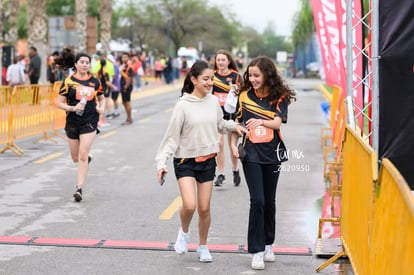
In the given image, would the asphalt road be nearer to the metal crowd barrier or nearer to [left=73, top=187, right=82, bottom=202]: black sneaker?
[left=73, top=187, right=82, bottom=202]: black sneaker

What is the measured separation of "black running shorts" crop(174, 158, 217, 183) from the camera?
7004mm

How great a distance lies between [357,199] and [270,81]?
147 centimetres

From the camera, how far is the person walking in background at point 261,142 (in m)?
6.91

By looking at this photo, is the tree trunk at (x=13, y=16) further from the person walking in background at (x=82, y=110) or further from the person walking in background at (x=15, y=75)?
the person walking in background at (x=82, y=110)

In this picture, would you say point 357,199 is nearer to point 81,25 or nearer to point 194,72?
point 194,72

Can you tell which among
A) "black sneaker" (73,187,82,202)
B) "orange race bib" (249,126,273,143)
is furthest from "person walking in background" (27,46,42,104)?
Answer: "orange race bib" (249,126,273,143)

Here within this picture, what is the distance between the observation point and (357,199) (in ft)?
19.7

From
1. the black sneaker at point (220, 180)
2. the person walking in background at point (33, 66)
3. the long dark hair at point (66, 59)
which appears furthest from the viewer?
the person walking in background at point (33, 66)

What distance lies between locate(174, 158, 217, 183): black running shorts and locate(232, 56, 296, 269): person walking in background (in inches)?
10.6

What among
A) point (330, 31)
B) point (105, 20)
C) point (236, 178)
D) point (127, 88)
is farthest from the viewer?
point (105, 20)

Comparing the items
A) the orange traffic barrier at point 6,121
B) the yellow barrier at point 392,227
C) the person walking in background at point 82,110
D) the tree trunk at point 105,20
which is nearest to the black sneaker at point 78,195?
the person walking in background at point 82,110

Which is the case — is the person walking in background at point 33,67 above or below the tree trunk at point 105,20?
below

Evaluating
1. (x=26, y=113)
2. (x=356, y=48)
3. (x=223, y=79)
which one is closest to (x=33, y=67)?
(x=26, y=113)

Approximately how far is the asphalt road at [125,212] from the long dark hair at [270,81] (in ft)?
4.81
